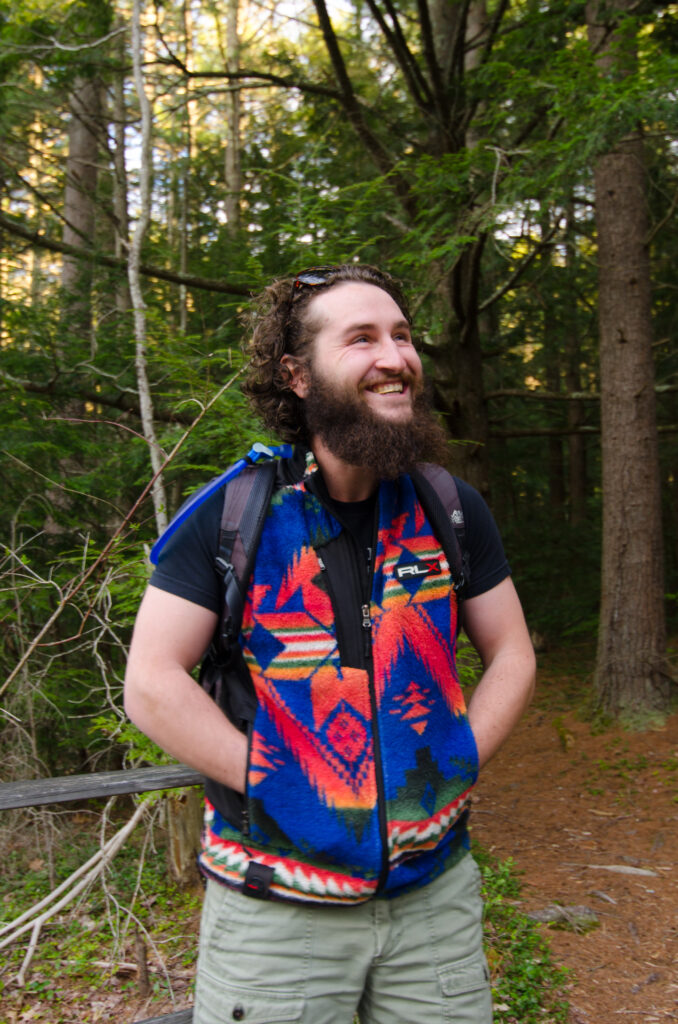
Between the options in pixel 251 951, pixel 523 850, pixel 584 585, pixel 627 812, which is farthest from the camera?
pixel 584 585

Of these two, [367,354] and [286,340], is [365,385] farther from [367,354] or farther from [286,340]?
[286,340]

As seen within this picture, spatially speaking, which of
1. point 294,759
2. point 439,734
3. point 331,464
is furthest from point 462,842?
point 331,464

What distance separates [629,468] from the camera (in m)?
7.79

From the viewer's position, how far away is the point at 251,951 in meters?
1.47

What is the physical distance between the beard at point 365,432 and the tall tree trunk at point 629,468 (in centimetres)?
656

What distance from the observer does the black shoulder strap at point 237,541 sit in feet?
4.99

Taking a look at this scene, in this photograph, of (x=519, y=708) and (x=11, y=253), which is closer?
(x=519, y=708)

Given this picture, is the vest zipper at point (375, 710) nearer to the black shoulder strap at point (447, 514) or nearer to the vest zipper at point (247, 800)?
the black shoulder strap at point (447, 514)

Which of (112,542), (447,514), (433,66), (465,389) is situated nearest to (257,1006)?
(447,514)

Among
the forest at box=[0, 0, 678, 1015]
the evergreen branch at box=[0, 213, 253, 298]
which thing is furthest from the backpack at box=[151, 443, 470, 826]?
the evergreen branch at box=[0, 213, 253, 298]

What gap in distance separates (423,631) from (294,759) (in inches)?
14.7

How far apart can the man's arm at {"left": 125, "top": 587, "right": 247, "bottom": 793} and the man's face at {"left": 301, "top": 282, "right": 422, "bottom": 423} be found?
0.60m

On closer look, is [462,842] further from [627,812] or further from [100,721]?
[627,812]

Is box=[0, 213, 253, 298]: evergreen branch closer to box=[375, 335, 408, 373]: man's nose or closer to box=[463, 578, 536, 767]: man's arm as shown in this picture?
box=[375, 335, 408, 373]: man's nose
